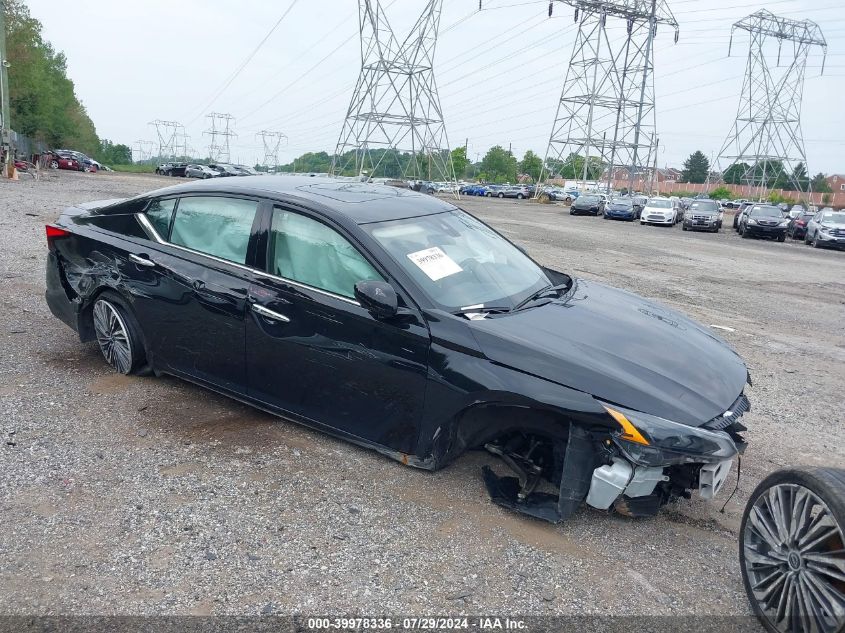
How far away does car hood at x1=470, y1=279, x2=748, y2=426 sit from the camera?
3035 millimetres

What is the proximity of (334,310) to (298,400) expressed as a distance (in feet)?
2.01

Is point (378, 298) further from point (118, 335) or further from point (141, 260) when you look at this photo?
point (118, 335)

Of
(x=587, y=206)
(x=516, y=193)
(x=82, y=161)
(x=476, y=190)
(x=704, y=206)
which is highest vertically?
(x=82, y=161)

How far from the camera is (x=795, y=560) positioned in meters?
2.46

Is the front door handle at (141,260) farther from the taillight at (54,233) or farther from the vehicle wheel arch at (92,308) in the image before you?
the taillight at (54,233)

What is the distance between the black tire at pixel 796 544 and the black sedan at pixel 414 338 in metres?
0.37

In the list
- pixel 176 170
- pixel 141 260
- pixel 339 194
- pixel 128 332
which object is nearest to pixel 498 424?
pixel 339 194

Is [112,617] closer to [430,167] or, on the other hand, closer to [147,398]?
[147,398]

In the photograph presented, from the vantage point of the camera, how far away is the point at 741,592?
286cm

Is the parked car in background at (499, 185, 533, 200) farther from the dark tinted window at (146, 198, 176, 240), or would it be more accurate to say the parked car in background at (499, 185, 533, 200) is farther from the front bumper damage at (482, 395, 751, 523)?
the front bumper damage at (482, 395, 751, 523)

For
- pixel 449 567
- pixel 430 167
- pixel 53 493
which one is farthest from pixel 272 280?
pixel 430 167

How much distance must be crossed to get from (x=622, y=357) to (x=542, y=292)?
3.10ft

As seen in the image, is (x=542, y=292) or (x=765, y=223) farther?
(x=765, y=223)

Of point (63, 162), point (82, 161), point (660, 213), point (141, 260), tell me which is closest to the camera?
point (141, 260)
